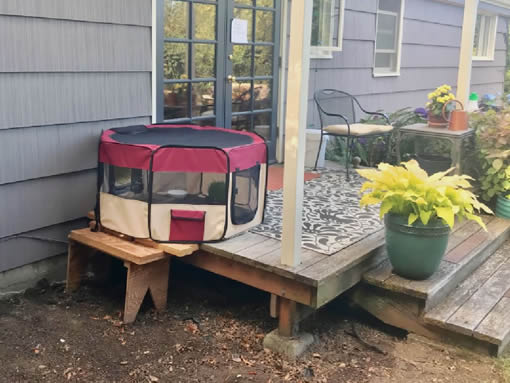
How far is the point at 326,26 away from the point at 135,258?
139 inches

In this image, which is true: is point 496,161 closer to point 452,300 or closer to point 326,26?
point 452,300

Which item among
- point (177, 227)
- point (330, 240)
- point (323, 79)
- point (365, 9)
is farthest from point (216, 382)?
point (365, 9)

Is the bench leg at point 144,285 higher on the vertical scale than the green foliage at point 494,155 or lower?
lower

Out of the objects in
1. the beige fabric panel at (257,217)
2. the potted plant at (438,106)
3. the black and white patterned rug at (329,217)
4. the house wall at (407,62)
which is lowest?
the black and white patterned rug at (329,217)

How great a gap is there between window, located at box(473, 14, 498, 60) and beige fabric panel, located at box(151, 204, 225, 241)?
807cm

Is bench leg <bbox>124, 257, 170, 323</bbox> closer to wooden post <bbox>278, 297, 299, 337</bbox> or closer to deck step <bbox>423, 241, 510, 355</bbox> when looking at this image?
wooden post <bbox>278, 297, 299, 337</bbox>

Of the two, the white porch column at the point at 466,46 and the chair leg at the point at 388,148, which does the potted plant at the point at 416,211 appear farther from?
the chair leg at the point at 388,148

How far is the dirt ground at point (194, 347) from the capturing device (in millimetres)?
2533

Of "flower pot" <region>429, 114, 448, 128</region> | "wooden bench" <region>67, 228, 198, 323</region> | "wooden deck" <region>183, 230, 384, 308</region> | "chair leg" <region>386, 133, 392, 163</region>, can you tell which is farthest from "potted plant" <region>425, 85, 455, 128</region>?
"wooden bench" <region>67, 228, 198, 323</region>

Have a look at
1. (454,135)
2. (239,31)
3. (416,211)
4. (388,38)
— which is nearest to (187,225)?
(416,211)

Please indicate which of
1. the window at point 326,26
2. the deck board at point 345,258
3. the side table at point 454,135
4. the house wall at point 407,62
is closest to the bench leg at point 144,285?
the deck board at point 345,258

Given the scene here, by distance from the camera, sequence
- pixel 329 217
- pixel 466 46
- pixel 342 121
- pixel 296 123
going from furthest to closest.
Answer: pixel 342 121
pixel 466 46
pixel 329 217
pixel 296 123

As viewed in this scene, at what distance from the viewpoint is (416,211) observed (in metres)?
2.74

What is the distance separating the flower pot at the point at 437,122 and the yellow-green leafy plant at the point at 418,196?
5.26ft
